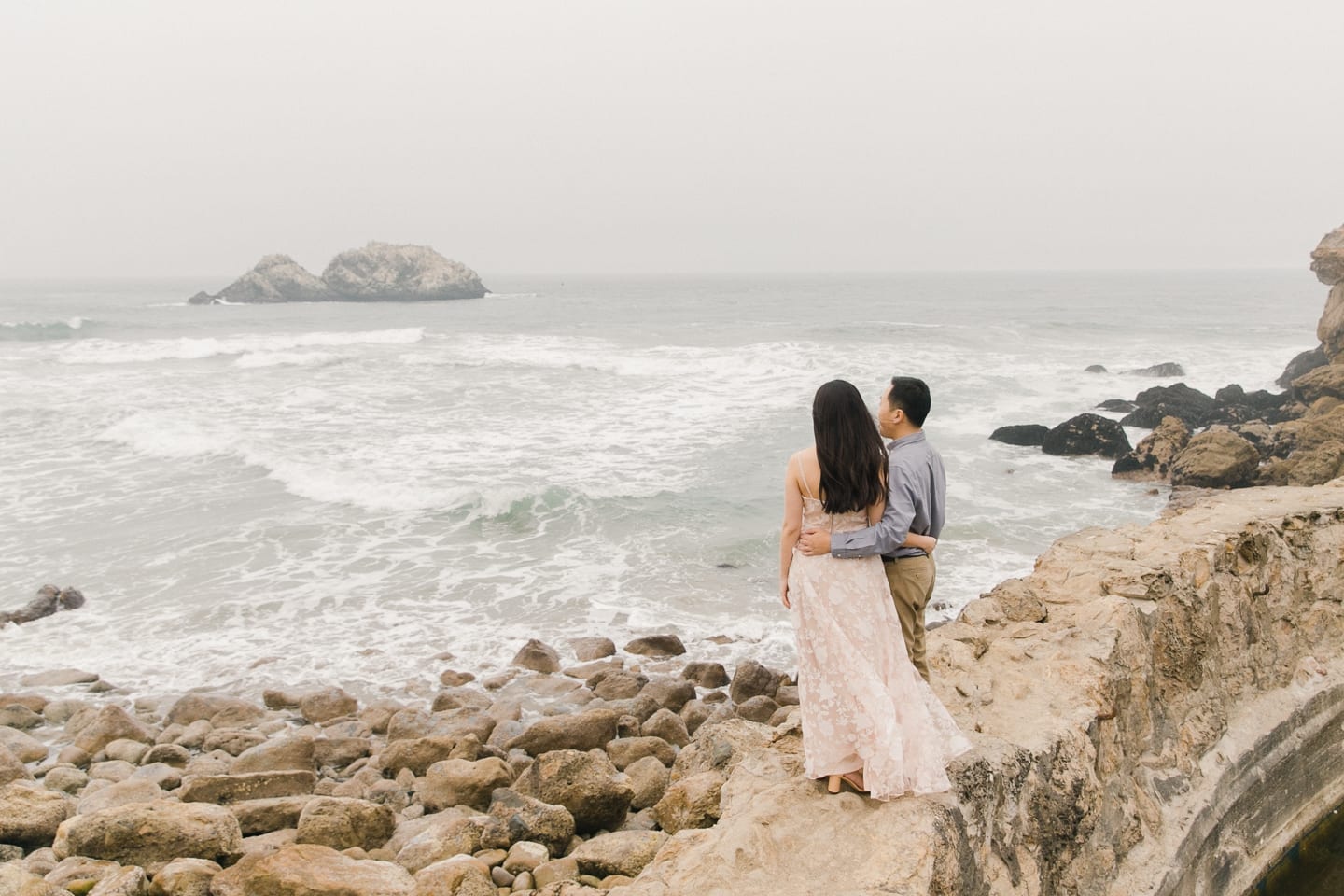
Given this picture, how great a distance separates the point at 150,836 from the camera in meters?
5.47

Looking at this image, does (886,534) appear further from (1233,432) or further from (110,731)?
(1233,432)

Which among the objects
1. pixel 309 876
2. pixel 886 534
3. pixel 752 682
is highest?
pixel 886 534

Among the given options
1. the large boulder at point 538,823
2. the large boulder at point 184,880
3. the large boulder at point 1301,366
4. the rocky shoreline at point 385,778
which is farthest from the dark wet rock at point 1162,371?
the large boulder at point 184,880

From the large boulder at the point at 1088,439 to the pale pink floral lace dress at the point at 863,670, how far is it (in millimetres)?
17008

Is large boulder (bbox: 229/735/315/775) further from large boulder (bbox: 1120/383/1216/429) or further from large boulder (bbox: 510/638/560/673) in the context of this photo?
large boulder (bbox: 1120/383/1216/429)

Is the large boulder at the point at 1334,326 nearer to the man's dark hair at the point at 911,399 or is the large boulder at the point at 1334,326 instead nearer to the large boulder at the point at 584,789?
the large boulder at the point at 584,789

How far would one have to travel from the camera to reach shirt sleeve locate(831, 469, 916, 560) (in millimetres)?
3623

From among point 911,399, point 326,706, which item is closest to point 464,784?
point 326,706

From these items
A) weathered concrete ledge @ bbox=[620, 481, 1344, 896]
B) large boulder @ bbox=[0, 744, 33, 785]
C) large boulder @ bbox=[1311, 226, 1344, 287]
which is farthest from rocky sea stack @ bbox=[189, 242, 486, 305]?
weathered concrete ledge @ bbox=[620, 481, 1344, 896]

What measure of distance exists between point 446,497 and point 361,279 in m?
93.4

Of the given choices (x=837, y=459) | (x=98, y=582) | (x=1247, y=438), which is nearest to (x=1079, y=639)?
(x=837, y=459)

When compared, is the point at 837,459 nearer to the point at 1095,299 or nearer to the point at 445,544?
the point at 445,544

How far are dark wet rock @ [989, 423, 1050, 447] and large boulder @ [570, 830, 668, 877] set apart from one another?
55.9ft

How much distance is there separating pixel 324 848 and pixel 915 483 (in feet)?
13.1
